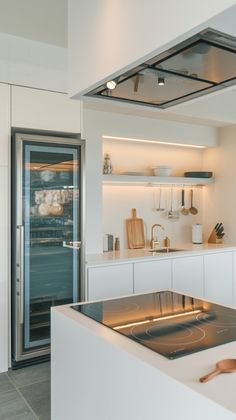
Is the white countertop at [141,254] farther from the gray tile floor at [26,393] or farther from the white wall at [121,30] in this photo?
the white wall at [121,30]

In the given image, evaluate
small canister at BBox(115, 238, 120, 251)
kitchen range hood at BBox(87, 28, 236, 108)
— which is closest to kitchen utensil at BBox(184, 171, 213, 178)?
small canister at BBox(115, 238, 120, 251)

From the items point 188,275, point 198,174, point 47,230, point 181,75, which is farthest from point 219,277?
point 181,75

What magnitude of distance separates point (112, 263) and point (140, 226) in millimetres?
1157

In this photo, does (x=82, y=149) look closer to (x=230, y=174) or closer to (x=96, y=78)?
(x=96, y=78)

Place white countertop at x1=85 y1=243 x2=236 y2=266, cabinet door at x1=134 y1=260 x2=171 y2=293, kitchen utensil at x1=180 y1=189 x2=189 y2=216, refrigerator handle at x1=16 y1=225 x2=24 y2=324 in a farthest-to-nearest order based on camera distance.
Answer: kitchen utensil at x1=180 y1=189 x2=189 y2=216, cabinet door at x1=134 y1=260 x2=171 y2=293, white countertop at x1=85 y1=243 x2=236 y2=266, refrigerator handle at x1=16 y1=225 x2=24 y2=324

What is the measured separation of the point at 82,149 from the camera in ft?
10.8

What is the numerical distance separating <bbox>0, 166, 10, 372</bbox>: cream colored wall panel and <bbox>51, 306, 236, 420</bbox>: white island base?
1.18 metres

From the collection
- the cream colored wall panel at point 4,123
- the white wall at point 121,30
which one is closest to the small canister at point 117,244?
the cream colored wall panel at point 4,123

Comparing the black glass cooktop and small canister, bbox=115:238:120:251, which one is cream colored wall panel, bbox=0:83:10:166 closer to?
the black glass cooktop

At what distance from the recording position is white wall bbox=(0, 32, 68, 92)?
3.05 meters

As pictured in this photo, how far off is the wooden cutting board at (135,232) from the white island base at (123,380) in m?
2.44

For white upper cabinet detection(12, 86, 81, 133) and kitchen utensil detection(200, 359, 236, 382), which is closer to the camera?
kitchen utensil detection(200, 359, 236, 382)

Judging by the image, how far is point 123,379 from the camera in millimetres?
1410

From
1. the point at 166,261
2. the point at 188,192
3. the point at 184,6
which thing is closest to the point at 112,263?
the point at 166,261
